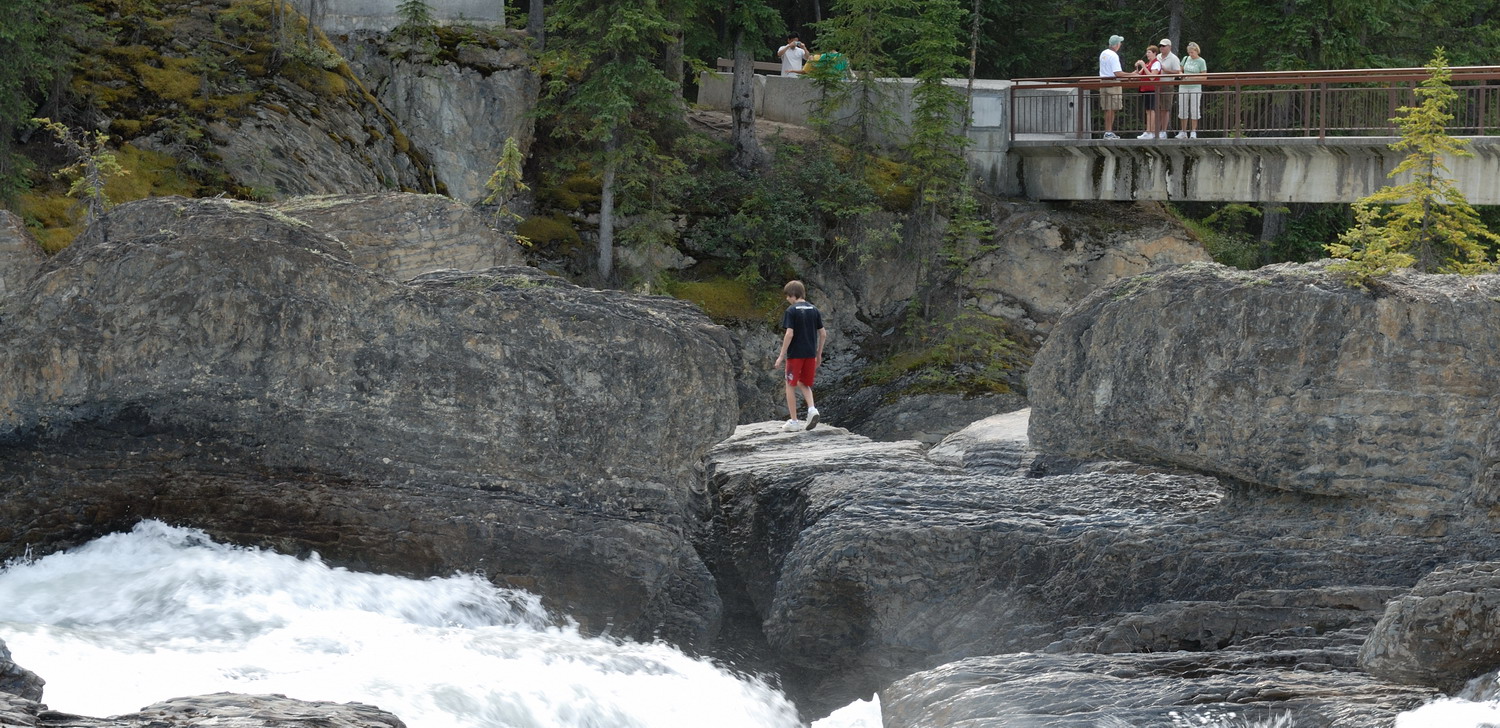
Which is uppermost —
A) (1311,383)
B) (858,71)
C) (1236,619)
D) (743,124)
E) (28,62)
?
(858,71)

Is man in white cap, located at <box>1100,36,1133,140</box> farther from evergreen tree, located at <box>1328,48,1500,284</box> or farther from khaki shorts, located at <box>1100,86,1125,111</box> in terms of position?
evergreen tree, located at <box>1328,48,1500,284</box>

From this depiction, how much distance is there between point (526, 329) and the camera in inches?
567

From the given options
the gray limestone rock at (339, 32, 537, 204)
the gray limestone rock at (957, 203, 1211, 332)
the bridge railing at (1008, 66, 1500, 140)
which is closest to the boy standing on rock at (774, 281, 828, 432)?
the gray limestone rock at (339, 32, 537, 204)

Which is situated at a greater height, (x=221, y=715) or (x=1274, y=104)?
(x=1274, y=104)

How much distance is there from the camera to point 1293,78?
88.3 ft

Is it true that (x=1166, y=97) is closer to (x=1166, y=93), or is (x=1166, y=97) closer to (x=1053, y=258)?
(x=1166, y=93)

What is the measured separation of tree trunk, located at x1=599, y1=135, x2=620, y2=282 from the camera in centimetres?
2717

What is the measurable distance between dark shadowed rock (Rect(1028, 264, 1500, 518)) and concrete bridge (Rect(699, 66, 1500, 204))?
1352 centimetres

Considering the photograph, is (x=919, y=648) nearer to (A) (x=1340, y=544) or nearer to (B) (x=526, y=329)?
(A) (x=1340, y=544)

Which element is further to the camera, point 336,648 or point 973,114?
point 973,114

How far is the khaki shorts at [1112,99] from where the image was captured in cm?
2908

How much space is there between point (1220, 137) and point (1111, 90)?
2317 millimetres

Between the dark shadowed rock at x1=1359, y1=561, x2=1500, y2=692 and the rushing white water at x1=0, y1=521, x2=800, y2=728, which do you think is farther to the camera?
the rushing white water at x1=0, y1=521, x2=800, y2=728

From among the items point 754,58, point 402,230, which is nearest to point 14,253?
point 402,230
